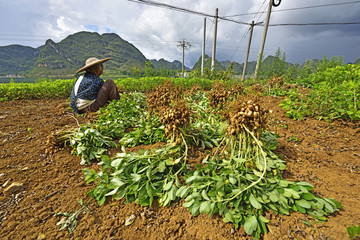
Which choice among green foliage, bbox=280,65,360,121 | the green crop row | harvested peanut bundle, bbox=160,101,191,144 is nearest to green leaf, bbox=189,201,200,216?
harvested peanut bundle, bbox=160,101,191,144

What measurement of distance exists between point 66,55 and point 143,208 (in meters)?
204

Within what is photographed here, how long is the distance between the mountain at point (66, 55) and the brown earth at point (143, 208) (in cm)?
13260

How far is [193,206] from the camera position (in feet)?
4.59

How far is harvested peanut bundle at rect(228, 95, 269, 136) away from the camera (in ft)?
5.14

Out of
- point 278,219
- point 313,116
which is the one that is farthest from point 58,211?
point 313,116

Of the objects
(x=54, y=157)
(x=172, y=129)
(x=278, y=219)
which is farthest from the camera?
(x=54, y=157)

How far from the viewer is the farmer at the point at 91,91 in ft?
13.1

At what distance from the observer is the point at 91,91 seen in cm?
403

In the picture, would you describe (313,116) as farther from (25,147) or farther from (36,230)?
(25,147)

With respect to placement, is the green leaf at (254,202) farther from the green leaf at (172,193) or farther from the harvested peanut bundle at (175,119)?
the harvested peanut bundle at (175,119)

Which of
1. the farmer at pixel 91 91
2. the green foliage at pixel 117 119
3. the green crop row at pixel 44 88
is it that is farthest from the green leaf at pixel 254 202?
the green crop row at pixel 44 88

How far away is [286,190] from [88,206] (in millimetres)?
2005

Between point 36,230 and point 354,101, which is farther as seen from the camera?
point 354,101

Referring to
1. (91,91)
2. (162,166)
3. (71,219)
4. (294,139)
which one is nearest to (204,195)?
(162,166)
